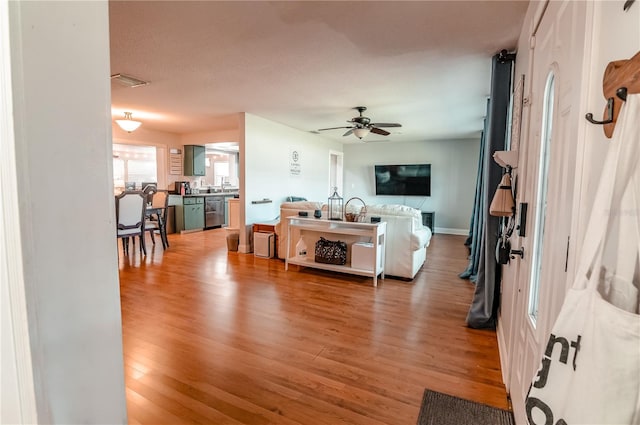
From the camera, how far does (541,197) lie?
4.92 ft

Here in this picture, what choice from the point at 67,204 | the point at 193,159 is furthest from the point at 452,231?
the point at 67,204

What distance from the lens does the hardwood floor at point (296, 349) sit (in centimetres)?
179

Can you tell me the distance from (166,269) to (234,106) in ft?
8.53

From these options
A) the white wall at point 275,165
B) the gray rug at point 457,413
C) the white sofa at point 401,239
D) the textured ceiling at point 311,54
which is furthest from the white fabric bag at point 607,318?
the white wall at point 275,165

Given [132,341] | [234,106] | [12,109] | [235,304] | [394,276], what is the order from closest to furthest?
1. [12,109]
2. [132,341]
3. [235,304]
4. [394,276]
5. [234,106]

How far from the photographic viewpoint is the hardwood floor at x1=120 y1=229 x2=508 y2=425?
5.88ft

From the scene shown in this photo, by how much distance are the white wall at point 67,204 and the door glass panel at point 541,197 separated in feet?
5.30

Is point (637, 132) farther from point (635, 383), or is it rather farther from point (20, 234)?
point (20, 234)

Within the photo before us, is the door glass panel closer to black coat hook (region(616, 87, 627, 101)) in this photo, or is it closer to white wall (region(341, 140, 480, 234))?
black coat hook (region(616, 87, 627, 101))

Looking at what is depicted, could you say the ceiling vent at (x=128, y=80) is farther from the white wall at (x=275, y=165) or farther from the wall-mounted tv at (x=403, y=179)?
the wall-mounted tv at (x=403, y=179)

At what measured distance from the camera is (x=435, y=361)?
2.26 metres

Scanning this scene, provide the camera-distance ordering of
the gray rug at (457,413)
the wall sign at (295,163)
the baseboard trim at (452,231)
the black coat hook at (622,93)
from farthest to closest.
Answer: the baseboard trim at (452,231)
the wall sign at (295,163)
the gray rug at (457,413)
the black coat hook at (622,93)

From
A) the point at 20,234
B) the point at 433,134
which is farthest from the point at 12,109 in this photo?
the point at 433,134

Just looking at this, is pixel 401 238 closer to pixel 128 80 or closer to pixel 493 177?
pixel 493 177
